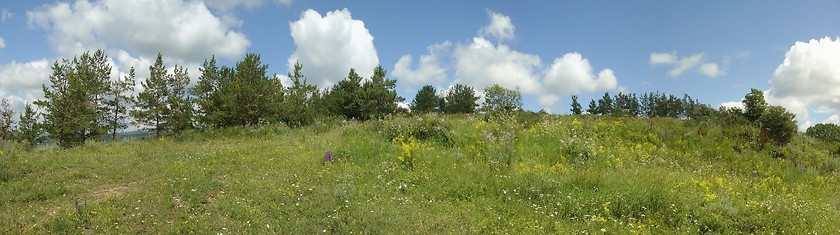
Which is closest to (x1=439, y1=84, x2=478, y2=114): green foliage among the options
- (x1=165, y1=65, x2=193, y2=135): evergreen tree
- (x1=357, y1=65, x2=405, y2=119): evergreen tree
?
(x1=357, y1=65, x2=405, y2=119): evergreen tree

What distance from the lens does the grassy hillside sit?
6629 millimetres

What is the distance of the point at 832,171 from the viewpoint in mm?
10727

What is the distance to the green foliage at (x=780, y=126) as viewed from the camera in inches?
485

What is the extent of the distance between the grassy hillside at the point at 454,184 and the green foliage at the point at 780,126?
0.46 metres

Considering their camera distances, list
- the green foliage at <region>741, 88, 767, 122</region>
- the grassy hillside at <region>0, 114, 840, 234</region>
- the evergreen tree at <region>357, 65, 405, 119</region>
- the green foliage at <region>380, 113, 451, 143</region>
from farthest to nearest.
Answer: the evergreen tree at <region>357, 65, 405, 119</region> < the green foliage at <region>741, 88, 767, 122</region> < the green foliage at <region>380, 113, 451, 143</region> < the grassy hillside at <region>0, 114, 840, 234</region>

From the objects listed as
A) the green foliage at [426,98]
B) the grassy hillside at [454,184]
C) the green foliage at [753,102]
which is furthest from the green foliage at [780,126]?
the green foliage at [426,98]

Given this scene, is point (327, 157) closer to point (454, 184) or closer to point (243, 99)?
point (454, 184)

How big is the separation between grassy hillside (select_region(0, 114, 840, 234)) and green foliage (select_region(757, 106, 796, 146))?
461mm

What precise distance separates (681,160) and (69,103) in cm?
4293

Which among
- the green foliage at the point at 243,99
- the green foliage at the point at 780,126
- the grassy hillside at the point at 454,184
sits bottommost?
the grassy hillside at the point at 454,184

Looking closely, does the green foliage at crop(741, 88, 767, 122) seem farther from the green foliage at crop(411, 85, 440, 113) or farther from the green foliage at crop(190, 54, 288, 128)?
the green foliage at crop(411, 85, 440, 113)

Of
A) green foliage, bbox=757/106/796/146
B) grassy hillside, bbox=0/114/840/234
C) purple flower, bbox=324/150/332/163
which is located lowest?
grassy hillside, bbox=0/114/840/234

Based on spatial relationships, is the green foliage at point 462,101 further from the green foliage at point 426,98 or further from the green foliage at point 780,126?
the green foliage at point 780,126

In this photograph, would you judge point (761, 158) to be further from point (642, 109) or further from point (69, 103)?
point (642, 109)
